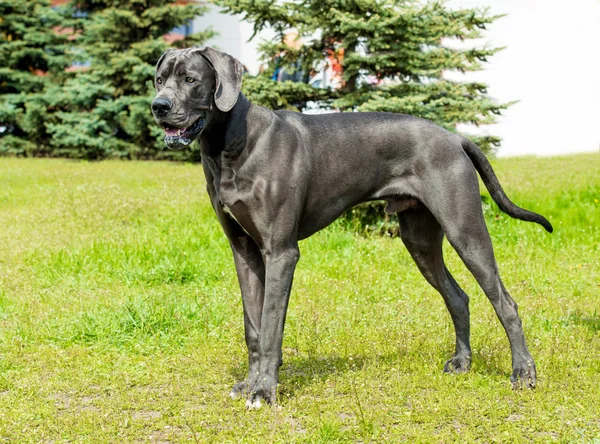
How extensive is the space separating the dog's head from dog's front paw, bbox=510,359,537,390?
2327mm

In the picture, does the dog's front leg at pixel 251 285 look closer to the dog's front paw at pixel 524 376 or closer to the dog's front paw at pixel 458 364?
the dog's front paw at pixel 458 364

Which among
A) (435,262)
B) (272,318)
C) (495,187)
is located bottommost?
(272,318)

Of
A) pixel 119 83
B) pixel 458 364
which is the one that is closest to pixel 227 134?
pixel 458 364

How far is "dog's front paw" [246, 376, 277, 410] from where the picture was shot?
3.95 metres

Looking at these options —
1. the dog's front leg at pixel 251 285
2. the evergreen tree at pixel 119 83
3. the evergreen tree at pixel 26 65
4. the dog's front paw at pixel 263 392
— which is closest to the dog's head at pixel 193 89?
the dog's front leg at pixel 251 285

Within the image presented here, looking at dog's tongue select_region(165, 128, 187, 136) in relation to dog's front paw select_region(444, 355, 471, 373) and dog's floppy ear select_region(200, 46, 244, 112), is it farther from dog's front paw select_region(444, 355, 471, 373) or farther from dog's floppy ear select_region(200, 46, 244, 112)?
dog's front paw select_region(444, 355, 471, 373)

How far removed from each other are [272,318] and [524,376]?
5.17 ft

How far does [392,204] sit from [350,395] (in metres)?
1.19

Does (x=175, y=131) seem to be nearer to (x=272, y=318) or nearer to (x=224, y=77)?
(x=224, y=77)

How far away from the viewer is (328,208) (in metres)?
4.30

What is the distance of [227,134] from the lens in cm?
395

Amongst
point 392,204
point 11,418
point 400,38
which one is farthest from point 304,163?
point 400,38

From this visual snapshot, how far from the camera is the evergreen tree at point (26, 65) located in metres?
18.8

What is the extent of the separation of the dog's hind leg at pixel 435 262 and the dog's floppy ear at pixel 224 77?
4.83 feet
